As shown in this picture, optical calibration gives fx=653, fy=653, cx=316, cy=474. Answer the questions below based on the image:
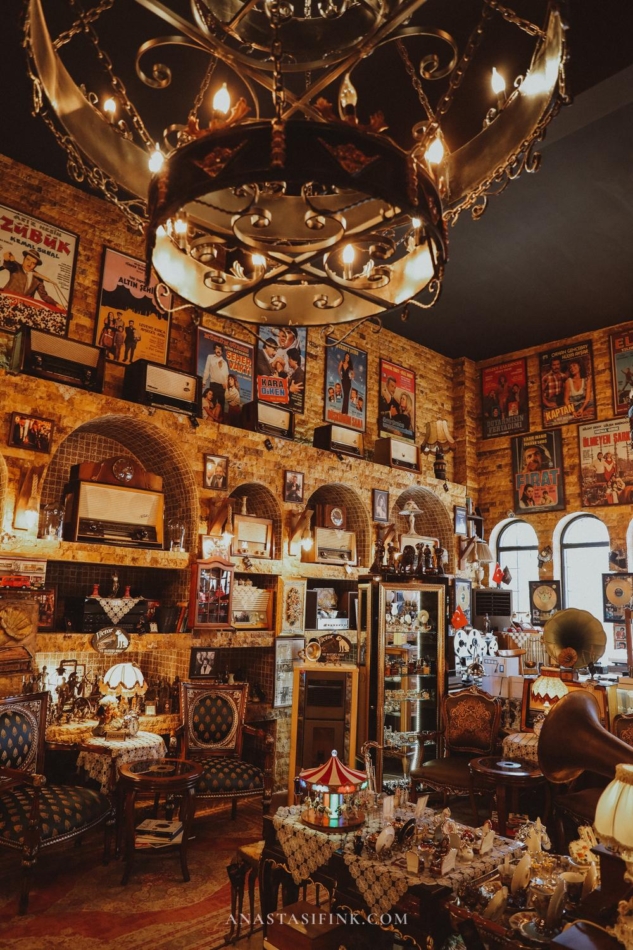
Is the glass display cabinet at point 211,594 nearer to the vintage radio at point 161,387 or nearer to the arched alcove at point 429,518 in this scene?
the vintage radio at point 161,387

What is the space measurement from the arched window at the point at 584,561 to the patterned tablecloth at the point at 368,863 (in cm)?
719

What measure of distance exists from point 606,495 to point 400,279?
8.77 meters

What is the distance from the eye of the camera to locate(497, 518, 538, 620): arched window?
37.0ft

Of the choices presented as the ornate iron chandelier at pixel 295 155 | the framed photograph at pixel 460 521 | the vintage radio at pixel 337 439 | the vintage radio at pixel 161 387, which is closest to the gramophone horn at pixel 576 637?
the vintage radio at pixel 337 439

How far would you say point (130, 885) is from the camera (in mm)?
4793

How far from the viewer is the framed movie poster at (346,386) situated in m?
9.73

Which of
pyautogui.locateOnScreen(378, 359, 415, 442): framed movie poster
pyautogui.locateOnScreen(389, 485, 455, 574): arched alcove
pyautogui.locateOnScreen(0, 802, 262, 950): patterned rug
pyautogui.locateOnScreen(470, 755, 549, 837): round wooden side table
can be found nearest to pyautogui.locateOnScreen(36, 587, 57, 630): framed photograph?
pyautogui.locateOnScreen(0, 802, 262, 950): patterned rug

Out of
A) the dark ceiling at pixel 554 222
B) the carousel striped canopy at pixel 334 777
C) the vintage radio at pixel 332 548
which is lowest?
the carousel striped canopy at pixel 334 777

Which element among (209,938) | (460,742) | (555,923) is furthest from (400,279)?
(460,742)

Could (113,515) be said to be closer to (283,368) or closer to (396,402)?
(283,368)

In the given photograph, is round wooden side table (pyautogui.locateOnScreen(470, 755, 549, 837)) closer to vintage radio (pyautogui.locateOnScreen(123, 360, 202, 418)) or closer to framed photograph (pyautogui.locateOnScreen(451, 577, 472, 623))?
framed photograph (pyautogui.locateOnScreen(451, 577, 472, 623))

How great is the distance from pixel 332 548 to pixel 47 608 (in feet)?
12.5

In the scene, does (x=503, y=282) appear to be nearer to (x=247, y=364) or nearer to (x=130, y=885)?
(x=247, y=364)

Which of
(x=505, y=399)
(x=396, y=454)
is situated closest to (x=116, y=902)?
(x=396, y=454)
